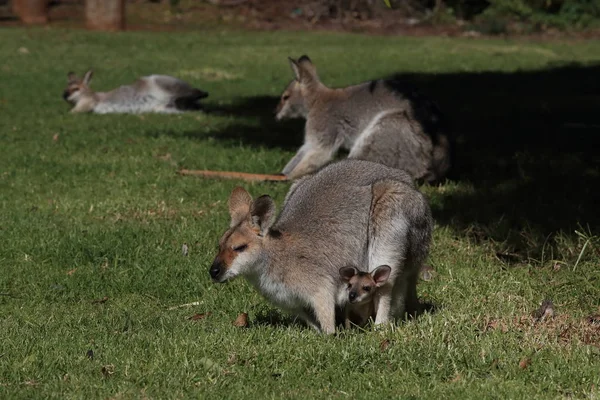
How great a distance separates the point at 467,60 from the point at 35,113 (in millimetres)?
10849

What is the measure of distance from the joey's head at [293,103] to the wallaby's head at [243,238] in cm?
616

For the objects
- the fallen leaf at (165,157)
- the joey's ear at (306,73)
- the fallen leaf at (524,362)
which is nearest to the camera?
the fallen leaf at (524,362)

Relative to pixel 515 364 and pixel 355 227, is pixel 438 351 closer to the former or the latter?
pixel 515 364

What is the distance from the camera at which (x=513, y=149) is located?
11.7 m

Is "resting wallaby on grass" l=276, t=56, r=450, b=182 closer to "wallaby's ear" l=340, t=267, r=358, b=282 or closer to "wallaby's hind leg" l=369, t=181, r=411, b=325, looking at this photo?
"wallaby's hind leg" l=369, t=181, r=411, b=325

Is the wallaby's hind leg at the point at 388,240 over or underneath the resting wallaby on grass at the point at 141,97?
over

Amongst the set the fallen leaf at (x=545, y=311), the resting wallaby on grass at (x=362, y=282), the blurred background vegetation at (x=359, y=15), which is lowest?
the blurred background vegetation at (x=359, y=15)

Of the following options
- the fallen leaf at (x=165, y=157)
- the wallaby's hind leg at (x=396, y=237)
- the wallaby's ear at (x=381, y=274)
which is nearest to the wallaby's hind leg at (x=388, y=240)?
the wallaby's hind leg at (x=396, y=237)

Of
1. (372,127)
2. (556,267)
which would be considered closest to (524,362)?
(556,267)

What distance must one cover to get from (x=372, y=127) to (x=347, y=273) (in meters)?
5.35

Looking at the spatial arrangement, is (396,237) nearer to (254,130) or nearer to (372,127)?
(372,127)

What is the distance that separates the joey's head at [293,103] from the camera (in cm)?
1205

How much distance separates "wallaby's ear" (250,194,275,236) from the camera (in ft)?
18.9

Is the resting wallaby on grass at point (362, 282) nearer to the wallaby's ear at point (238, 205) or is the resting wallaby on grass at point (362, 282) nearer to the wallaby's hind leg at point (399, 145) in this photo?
the wallaby's ear at point (238, 205)
